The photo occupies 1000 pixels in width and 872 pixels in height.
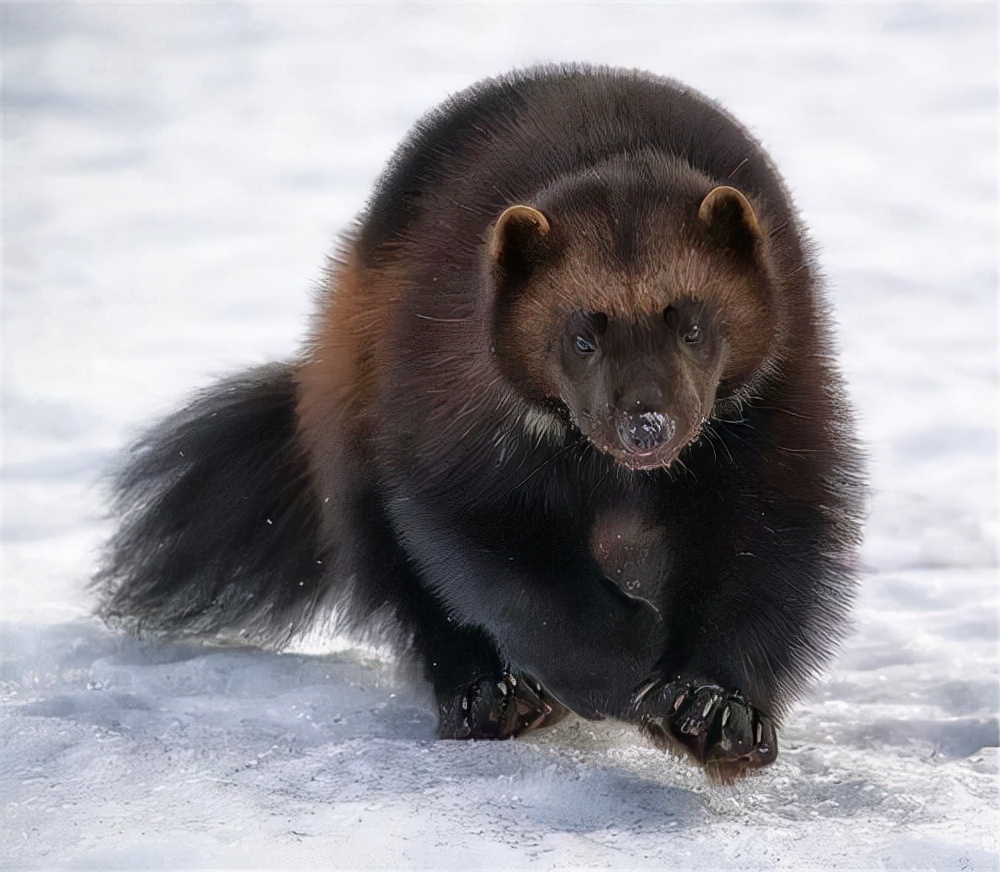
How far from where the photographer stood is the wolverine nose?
2887 millimetres

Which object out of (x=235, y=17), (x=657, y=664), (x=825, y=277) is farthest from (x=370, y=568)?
(x=235, y=17)

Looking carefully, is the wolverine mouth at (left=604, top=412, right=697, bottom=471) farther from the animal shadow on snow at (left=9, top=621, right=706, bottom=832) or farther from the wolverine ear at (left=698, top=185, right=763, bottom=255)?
the animal shadow on snow at (left=9, top=621, right=706, bottom=832)

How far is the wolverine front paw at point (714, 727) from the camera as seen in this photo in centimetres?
329

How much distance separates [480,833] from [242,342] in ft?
15.1

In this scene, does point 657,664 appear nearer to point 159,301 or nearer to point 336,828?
point 336,828

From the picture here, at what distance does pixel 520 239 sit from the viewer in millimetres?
3156

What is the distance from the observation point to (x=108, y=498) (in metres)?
4.47

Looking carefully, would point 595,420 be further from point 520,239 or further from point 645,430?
point 520,239

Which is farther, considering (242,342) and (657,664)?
(242,342)

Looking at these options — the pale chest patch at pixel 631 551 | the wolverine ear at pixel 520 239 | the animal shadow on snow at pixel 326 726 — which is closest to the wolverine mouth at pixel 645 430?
the wolverine ear at pixel 520 239

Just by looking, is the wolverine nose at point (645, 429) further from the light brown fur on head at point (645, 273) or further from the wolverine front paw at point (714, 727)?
the wolverine front paw at point (714, 727)

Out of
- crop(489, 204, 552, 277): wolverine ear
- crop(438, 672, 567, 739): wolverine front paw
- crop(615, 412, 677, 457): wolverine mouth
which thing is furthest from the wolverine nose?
crop(438, 672, 567, 739): wolverine front paw

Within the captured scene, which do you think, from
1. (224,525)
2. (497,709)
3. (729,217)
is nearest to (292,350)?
(224,525)

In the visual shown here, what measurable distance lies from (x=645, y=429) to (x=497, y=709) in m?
1.15
